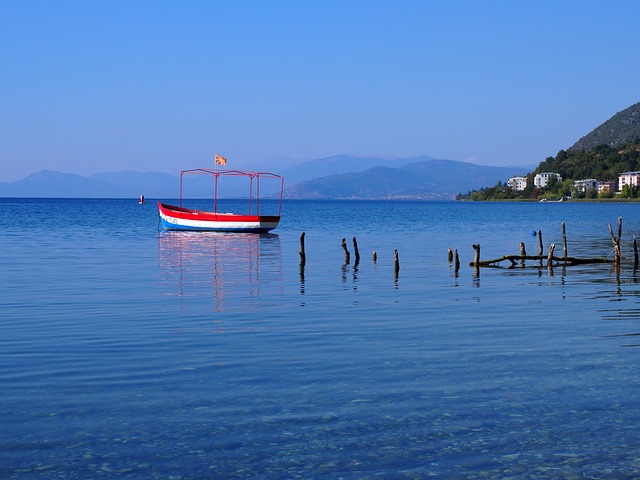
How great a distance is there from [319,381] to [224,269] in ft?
97.8

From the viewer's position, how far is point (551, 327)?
24.6 m

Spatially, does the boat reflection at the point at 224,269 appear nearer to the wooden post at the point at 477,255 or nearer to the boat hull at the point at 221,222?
the boat hull at the point at 221,222

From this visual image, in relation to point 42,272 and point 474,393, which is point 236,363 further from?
point 42,272

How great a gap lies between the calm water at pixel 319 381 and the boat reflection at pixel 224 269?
1.35 ft

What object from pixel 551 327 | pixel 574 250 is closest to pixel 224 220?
pixel 574 250

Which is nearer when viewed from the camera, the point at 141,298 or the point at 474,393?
the point at 474,393

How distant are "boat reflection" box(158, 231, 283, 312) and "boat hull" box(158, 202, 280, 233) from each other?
14.0 feet

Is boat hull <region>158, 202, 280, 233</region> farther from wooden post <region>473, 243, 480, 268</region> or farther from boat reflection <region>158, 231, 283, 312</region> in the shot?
wooden post <region>473, 243, 480, 268</region>

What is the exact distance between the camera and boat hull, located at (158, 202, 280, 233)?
279 feet

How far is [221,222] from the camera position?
86125mm

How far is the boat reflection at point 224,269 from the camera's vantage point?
108 ft

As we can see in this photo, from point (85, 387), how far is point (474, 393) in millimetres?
7753

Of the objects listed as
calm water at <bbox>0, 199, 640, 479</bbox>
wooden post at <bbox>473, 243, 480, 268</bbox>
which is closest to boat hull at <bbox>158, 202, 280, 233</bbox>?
wooden post at <bbox>473, 243, 480, 268</bbox>

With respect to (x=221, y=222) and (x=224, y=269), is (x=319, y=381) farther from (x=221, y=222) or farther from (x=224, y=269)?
(x=221, y=222)
